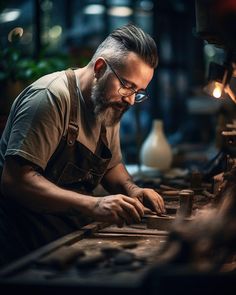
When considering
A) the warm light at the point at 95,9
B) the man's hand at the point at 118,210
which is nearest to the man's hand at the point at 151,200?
the man's hand at the point at 118,210

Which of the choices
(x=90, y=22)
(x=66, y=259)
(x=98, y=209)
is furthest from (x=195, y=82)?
(x=66, y=259)

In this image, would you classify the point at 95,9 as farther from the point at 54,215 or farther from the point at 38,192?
the point at 38,192

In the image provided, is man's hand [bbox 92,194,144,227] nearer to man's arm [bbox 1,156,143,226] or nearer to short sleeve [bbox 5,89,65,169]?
man's arm [bbox 1,156,143,226]

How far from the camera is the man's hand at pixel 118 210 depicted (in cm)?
436

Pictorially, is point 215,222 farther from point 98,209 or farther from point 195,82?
point 195,82

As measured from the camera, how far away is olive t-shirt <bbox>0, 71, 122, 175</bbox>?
15.0 ft

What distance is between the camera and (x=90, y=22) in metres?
16.7

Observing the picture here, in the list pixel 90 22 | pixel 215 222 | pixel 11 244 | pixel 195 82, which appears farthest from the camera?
pixel 90 22

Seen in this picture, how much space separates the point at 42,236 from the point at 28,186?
0.63 m

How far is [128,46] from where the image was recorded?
4.98 meters

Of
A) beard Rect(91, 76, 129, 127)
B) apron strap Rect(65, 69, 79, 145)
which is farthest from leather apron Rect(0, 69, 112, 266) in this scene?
beard Rect(91, 76, 129, 127)

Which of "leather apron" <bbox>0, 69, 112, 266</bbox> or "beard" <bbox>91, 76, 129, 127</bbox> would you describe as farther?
"beard" <bbox>91, 76, 129, 127</bbox>

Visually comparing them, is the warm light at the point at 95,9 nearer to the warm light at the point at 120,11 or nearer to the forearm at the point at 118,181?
the warm light at the point at 120,11

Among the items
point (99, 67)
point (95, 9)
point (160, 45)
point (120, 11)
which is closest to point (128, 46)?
point (99, 67)
